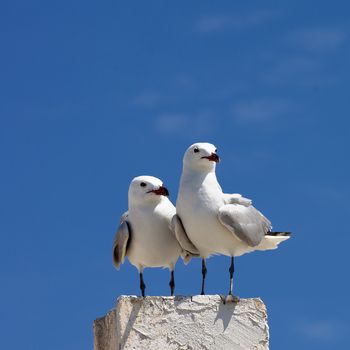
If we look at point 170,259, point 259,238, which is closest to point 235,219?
point 259,238

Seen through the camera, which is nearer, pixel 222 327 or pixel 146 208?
pixel 222 327

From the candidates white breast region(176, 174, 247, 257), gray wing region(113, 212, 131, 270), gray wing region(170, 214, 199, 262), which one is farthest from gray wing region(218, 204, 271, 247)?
gray wing region(113, 212, 131, 270)

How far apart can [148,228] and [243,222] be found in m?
1.40

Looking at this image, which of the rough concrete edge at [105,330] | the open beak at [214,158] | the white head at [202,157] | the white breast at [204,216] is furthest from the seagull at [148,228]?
the rough concrete edge at [105,330]

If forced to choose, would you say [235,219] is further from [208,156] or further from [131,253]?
[131,253]

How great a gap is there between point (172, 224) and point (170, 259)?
28.7 inches

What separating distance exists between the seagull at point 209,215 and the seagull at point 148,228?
0.42 metres

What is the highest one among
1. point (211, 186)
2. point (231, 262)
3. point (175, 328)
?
point (211, 186)

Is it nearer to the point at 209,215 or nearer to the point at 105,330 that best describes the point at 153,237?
the point at 209,215

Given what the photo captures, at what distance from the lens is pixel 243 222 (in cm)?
1198

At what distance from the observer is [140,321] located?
11.4m

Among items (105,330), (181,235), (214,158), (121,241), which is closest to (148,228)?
(121,241)

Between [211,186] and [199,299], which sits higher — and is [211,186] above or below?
above

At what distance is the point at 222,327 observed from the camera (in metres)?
11.6
